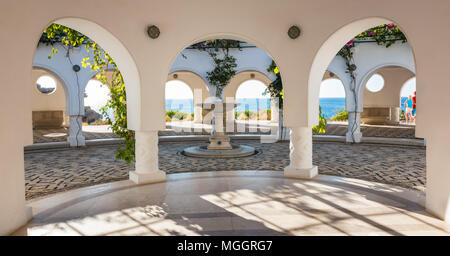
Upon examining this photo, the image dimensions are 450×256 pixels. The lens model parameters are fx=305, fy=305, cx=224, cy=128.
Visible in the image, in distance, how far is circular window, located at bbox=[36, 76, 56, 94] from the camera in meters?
17.8

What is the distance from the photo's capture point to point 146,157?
579 cm

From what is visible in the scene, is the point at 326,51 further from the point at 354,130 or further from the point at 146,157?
the point at 354,130

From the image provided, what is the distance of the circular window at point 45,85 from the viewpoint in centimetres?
1784

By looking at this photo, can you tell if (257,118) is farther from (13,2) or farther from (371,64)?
(13,2)

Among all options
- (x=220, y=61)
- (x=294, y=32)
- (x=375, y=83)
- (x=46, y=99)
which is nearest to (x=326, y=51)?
(x=294, y=32)

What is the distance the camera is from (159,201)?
4633mm

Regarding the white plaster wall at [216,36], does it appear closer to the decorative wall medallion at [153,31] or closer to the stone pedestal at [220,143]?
the decorative wall medallion at [153,31]

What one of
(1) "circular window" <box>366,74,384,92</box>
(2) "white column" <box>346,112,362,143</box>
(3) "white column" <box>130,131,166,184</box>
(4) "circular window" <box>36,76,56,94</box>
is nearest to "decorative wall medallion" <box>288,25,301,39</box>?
(3) "white column" <box>130,131,166,184</box>

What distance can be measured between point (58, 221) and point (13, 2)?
266 centimetres

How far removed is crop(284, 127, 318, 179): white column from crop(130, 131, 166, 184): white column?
8.67ft

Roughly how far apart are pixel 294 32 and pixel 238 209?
10.4ft

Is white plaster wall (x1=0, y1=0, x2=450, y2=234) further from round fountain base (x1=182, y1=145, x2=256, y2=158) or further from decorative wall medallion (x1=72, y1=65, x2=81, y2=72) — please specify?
decorative wall medallion (x1=72, y1=65, x2=81, y2=72)

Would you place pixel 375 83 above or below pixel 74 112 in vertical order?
above
